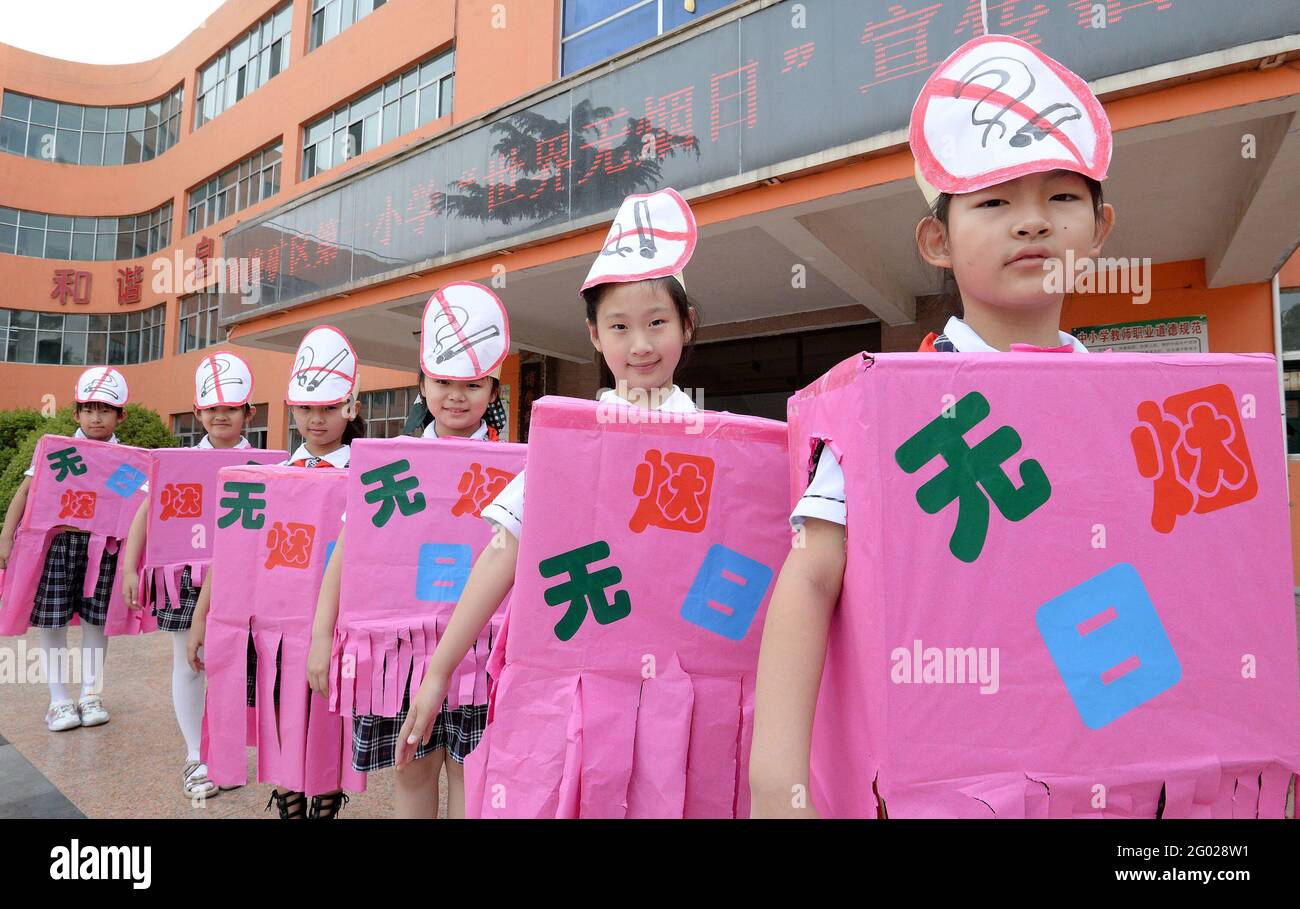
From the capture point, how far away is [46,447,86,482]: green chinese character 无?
11.6 feet

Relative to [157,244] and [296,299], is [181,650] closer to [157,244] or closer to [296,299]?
[296,299]

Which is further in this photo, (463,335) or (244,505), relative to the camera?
(244,505)

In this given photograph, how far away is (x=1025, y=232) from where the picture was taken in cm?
100

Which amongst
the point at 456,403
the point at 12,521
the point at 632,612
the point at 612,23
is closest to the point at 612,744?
the point at 632,612

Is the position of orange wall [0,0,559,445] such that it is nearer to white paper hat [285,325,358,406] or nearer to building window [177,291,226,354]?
building window [177,291,226,354]

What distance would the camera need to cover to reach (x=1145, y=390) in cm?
84

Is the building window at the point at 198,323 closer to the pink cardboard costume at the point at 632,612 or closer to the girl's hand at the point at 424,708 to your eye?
the girl's hand at the point at 424,708

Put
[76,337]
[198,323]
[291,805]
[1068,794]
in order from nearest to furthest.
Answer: [1068,794] < [291,805] < [198,323] < [76,337]

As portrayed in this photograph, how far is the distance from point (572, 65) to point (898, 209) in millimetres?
5646

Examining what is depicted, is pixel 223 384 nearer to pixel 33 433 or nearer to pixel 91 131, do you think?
pixel 33 433

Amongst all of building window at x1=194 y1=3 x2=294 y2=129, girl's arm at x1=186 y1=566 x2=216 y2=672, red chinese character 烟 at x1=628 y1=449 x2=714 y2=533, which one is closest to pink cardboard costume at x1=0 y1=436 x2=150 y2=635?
girl's arm at x1=186 y1=566 x2=216 y2=672

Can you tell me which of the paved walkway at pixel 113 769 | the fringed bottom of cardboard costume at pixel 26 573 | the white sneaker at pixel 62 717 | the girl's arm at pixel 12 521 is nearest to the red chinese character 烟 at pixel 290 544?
the paved walkway at pixel 113 769

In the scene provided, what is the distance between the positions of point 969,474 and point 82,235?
25.4 metres

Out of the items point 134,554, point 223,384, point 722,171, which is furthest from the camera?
point 722,171
